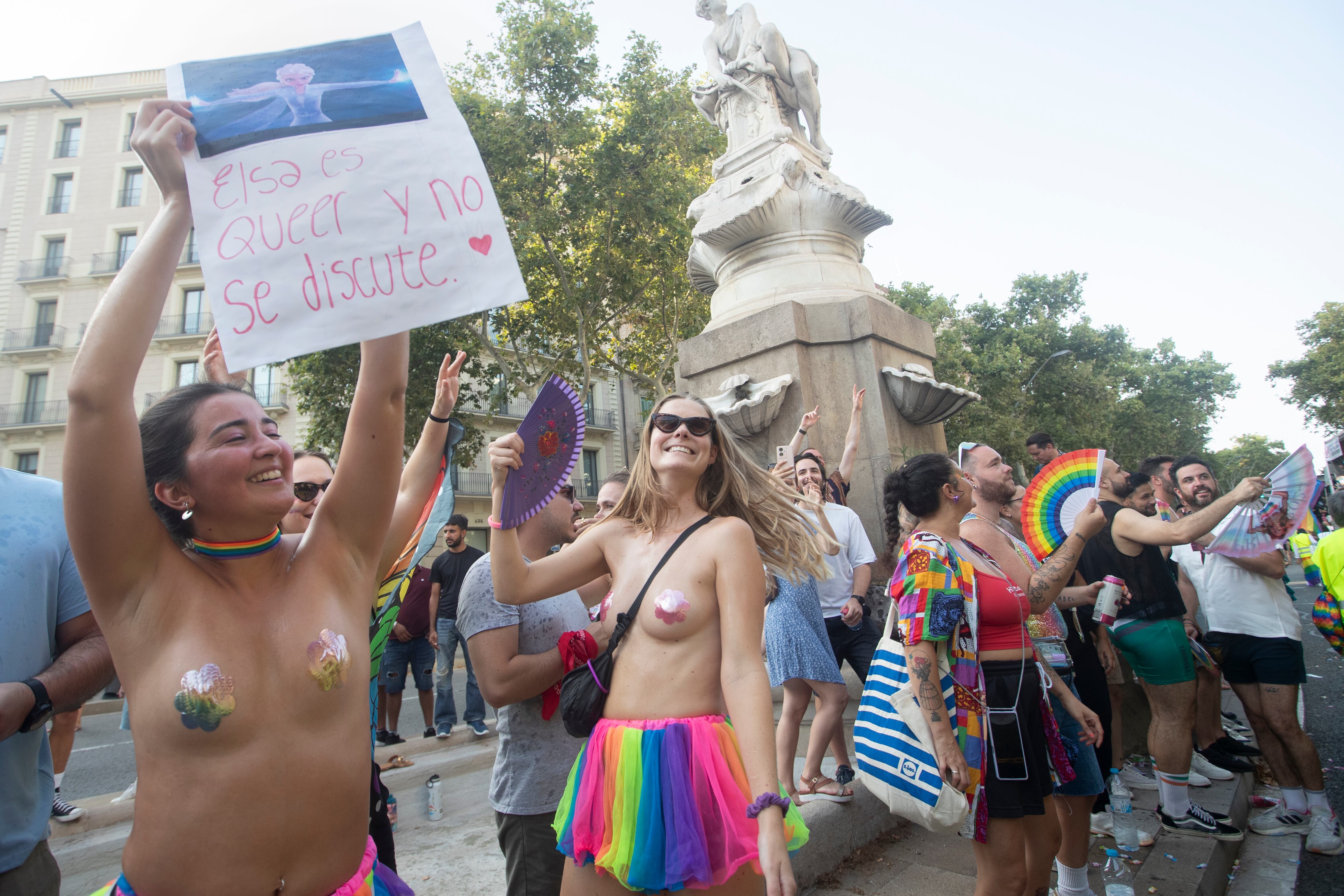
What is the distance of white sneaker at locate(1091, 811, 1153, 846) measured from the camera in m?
3.66

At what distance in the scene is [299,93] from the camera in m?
1.61

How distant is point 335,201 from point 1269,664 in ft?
16.8

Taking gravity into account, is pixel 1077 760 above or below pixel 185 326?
below

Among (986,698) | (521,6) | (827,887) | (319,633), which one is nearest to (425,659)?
(827,887)

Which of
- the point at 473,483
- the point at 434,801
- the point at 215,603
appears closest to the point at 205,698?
the point at 215,603

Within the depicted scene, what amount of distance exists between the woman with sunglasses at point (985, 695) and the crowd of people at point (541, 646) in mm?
11

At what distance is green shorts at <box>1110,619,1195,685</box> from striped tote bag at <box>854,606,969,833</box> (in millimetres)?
2106

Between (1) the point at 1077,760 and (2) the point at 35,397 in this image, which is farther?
(2) the point at 35,397

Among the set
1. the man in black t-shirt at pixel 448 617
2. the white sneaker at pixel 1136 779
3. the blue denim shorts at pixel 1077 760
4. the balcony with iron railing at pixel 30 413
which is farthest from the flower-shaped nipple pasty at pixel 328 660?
the balcony with iron railing at pixel 30 413

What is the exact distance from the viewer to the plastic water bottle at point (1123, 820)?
361cm

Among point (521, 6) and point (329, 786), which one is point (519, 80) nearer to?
point (521, 6)

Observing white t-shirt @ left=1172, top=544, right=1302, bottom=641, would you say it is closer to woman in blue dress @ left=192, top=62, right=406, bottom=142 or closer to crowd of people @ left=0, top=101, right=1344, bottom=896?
crowd of people @ left=0, top=101, right=1344, bottom=896

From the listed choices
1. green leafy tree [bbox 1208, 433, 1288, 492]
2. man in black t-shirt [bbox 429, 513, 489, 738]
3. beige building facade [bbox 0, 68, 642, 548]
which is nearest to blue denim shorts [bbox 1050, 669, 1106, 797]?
man in black t-shirt [bbox 429, 513, 489, 738]

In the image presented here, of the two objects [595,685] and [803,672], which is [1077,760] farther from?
[595,685]
